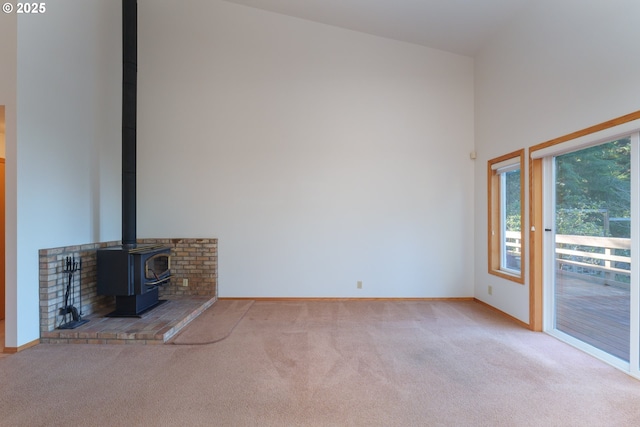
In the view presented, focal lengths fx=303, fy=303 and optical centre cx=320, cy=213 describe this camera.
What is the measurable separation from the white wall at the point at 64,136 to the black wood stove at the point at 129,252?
1.02 feet

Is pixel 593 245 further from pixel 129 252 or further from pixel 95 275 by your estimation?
pixel 95 275

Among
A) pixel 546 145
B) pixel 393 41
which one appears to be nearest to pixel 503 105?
pixel 546 145

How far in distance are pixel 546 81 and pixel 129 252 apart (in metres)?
5.08

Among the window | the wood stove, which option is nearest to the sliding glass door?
the window

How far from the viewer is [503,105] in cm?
400

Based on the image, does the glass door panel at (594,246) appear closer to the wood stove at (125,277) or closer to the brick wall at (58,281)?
the wood stove at (125,277)

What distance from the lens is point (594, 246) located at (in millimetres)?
2891

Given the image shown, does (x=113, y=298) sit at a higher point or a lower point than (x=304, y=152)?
lower

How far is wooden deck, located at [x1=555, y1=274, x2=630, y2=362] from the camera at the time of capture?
2684mm

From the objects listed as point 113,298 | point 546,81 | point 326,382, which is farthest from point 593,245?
point 113,298

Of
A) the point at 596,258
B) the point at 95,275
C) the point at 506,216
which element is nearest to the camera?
the point at 596,258

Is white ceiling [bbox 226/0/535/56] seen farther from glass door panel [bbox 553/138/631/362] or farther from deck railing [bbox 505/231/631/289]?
deck railing [bbox 505/231/631/289]

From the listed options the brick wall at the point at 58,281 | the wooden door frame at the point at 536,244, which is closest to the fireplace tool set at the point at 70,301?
the brick wall at the point at 58,281

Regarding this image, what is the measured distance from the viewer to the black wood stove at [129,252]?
141 inches
